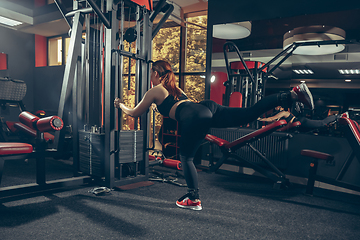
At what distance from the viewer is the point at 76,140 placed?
11.3 ft

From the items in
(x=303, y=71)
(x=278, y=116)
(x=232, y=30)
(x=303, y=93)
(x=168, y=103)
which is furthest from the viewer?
(x=232, y=30)

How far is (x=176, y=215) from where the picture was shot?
241 cm

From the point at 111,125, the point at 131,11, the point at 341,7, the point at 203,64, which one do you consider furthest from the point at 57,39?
the point at 341,7

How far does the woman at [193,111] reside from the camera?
2.18m

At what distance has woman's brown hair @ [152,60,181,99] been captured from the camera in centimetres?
257

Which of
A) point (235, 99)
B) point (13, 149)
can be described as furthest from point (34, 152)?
point (235, 99)

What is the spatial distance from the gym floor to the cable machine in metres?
0.37

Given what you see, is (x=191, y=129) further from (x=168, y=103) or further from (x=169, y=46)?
(x=169, y=46)

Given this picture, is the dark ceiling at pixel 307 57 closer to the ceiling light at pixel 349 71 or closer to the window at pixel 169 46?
the ceiling light at pixel 349 71

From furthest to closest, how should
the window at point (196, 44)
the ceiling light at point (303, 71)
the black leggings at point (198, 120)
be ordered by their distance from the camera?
the window at point (196, 44)
the ceiling light at point (303, 71)
the black leggings at point (198, 120)

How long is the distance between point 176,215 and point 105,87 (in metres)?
1.69

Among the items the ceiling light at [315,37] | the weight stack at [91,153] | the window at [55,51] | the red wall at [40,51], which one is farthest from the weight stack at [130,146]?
the red wall at [40,51]

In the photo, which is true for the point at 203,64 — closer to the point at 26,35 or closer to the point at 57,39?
the point at 57,39

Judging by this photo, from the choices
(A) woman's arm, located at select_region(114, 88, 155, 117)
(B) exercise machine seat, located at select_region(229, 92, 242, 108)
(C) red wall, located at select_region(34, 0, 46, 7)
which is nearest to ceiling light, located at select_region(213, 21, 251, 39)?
(B) exercise machine seat, located at select_region(229, 92, 242, 108)
